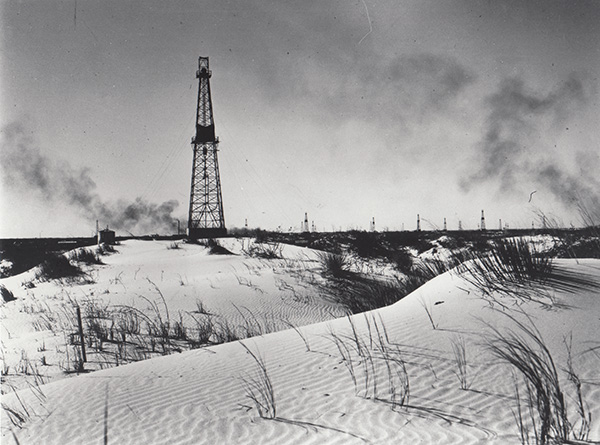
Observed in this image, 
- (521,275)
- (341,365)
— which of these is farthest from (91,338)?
(521,275)

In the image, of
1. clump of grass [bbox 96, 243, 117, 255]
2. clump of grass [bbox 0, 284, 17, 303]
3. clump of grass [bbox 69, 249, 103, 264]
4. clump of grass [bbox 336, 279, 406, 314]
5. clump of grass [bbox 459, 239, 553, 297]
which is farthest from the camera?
clump of grass [bbox 96, 243, 117, 255]

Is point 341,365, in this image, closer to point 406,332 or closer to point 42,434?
point 406,332

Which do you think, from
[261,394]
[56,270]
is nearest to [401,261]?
[56,270]

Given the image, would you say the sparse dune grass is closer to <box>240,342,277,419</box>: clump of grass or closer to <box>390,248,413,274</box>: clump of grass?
<box>240,342,277,419</box>: clump of grass

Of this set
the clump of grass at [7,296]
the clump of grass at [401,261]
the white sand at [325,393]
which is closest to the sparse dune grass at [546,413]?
the white sand at [325,393]

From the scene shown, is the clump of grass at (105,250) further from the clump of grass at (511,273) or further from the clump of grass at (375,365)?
the clump of grass at (511,273)

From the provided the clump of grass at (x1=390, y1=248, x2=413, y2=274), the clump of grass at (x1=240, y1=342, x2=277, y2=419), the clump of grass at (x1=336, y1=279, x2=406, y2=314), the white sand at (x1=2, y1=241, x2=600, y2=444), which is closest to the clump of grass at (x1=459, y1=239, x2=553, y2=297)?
the white sand at (x1=2, y1=241, x2=600, y2=444)
